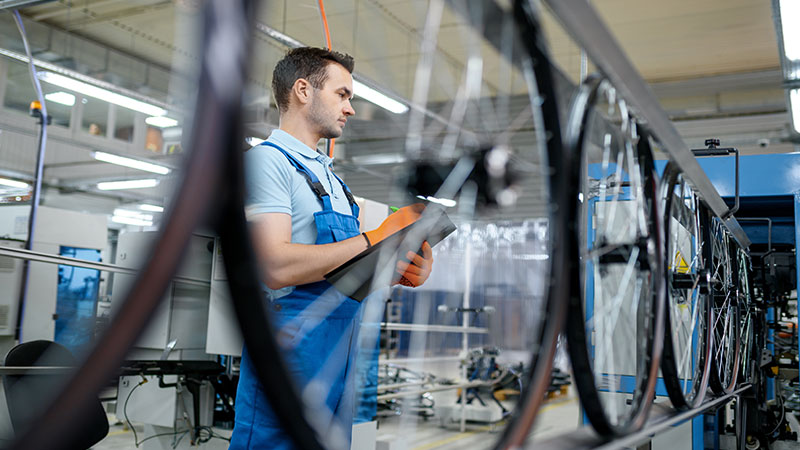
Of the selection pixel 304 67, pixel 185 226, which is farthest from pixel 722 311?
pixel 185 226

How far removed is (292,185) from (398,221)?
1.10 feet

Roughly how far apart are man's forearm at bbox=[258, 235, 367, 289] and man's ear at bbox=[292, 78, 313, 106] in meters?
0.38

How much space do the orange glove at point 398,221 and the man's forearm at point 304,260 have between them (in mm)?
25

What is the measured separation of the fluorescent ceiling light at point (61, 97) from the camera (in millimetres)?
8453

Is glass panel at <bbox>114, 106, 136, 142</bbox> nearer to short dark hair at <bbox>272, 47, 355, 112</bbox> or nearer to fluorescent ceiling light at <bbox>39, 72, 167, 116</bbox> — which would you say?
fluorescent ceiling light at <bbox>39, 72, 167, 116</bbox>

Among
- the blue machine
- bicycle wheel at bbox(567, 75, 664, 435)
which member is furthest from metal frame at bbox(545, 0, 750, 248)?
the blue machine

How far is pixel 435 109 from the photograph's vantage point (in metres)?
0.65

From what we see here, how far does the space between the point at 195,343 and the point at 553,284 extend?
3209mm

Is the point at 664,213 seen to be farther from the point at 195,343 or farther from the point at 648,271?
the point at 195,343

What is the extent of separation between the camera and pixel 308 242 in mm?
1306

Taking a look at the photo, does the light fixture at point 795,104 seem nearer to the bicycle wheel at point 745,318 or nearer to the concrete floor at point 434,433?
the bicycle wheel at point 745,318

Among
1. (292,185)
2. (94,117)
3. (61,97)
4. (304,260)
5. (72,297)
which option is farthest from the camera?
(94,117)

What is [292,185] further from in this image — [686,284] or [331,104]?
[686,284]

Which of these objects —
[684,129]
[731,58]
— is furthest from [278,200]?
[684,129]
